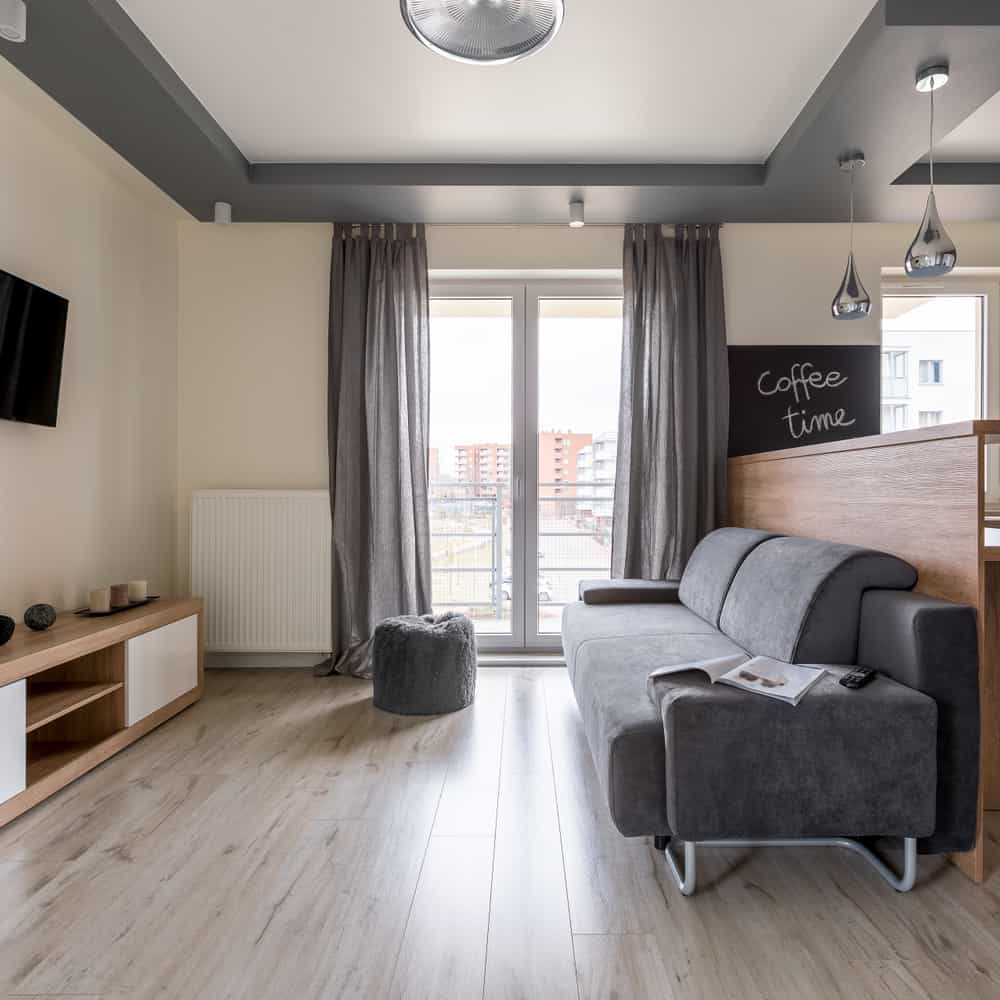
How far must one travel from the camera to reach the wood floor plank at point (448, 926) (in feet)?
4.50

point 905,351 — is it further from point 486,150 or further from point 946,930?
point 946,930

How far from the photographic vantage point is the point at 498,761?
8.28 ft

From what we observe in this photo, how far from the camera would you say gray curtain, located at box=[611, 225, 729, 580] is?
3.71 meters

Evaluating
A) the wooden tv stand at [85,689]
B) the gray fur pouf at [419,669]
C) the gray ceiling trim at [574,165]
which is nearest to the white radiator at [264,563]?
the wooden tv stand at [85,689]

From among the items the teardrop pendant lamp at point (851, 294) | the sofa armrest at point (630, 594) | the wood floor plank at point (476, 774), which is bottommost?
the wood floor plank at point (476, 774)

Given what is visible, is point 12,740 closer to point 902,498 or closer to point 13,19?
point 13,19

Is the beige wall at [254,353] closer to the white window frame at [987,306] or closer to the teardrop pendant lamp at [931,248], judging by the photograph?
the teardrop pendant lamp at [931,248]

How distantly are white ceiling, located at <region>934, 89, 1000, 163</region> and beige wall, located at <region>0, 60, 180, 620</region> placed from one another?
3.66 m

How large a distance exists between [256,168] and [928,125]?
292cm

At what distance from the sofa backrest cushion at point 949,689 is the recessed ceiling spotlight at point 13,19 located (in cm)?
291

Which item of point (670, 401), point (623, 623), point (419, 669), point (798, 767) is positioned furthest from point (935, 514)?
point (419, 669)

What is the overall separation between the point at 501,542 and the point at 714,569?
56.6 inches

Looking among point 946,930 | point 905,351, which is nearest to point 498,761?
point 946,930

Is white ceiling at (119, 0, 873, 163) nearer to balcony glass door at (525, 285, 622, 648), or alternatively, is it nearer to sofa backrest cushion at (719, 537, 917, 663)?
balcony glass door at (525, 285, 622, 648)
